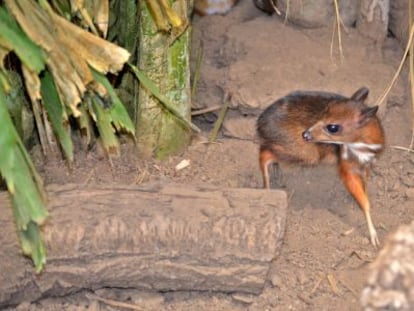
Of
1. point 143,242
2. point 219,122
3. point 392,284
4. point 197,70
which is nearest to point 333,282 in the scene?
point 143,242

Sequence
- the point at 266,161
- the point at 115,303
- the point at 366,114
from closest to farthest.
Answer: the point at 115,303, the point at 366,114, the point at 266,161

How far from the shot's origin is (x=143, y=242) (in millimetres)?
3531

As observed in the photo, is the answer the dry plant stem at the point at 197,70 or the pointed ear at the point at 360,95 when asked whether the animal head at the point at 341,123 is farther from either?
the dry plant stem at the point at 197,70

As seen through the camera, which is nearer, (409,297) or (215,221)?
(409,297)

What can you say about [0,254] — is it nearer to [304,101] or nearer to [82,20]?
[82,20]

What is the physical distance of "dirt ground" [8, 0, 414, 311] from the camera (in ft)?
12.2

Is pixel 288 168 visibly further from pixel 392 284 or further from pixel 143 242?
pixel 392 284

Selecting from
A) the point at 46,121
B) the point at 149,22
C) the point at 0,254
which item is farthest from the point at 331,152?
the point at 0,254

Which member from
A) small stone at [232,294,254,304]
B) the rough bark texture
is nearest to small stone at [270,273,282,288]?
Answer: small stone at [232,294,254,304]

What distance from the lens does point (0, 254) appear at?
3465 millimetres

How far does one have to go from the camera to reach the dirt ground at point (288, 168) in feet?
12.2

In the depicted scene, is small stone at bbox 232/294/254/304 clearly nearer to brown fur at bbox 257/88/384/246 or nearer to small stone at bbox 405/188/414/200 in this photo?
brown fur at bbox 257/88/384/246

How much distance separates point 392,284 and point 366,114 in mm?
1691

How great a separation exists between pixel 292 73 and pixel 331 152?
537mm
